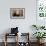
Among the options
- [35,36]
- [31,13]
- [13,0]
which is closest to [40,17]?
[31,13]

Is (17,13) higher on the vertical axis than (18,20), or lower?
higher

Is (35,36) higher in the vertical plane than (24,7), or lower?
lower

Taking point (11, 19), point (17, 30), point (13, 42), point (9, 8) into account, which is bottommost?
point (13, 42)

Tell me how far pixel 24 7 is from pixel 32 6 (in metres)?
0.38

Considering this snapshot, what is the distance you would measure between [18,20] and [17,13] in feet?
1.10

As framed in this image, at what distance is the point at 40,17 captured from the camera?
24.8 feet

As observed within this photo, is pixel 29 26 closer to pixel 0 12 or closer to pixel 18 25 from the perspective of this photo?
pixel 18 25

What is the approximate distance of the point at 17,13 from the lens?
7.46 metres

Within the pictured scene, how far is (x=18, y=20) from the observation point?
24.7 feet

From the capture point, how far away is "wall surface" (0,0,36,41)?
746cm

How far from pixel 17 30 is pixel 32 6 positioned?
1.33 meters

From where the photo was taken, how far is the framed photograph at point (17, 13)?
7.46m

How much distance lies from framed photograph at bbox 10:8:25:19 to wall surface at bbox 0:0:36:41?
14 centimetres

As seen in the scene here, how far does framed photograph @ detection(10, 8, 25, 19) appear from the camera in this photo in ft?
Answer: 24.5
